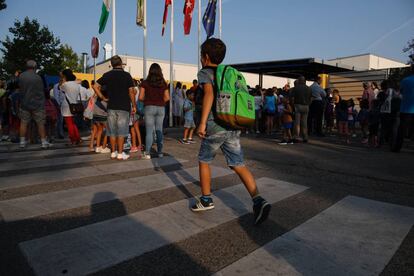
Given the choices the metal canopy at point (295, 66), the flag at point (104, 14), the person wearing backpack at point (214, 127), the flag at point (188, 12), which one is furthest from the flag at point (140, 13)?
the person wearing backpack at point (214, 127)

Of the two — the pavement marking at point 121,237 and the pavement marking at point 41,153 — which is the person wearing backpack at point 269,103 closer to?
the pavement marking at point 41,153

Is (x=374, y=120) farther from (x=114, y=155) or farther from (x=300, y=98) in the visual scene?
(x=114, y=155)

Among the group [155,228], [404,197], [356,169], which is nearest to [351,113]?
[356,169]

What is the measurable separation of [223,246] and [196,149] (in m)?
5.75

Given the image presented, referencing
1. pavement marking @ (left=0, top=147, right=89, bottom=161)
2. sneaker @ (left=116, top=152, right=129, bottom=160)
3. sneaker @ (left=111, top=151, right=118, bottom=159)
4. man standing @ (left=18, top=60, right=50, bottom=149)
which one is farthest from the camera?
man standing @ (left=18, top=60, right=50, bottom=149)

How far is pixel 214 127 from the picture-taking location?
11.4 feet

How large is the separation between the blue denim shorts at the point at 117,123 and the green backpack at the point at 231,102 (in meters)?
3.57

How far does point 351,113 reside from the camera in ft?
38.2

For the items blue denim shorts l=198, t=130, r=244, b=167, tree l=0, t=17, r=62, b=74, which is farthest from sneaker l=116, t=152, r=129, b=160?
tree l=0, t=17, r=62, b=74

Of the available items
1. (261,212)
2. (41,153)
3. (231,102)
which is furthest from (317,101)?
(261,212)

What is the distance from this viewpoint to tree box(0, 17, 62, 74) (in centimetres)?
3769

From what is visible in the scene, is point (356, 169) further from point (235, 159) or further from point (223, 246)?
point (223, 246)

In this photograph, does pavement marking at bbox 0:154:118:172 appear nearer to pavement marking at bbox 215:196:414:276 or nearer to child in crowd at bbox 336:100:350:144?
pavement marking at bbox 215:196:414:276

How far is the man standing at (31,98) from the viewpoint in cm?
805
